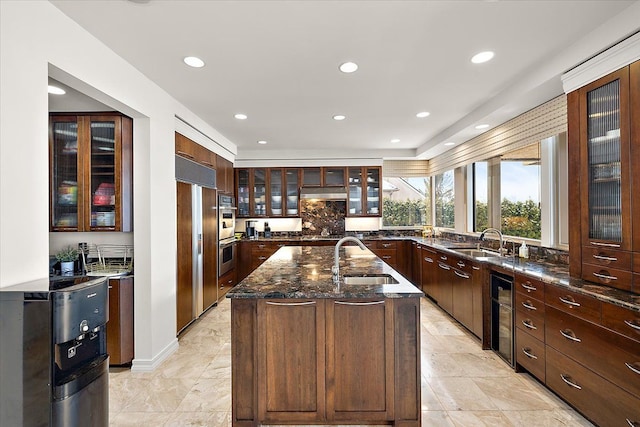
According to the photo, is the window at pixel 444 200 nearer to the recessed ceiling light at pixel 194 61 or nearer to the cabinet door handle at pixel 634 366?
the cabinet door handle at pixel 634 366

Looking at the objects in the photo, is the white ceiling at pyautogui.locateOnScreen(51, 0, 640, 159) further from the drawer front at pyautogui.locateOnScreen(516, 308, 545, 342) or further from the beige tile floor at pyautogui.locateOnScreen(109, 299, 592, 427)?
the beige tile floor at pyautogui.locateOnScreen(109, 299, 592, 427)

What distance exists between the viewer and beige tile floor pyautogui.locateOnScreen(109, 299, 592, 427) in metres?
2.14

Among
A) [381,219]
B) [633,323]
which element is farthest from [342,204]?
[633,323]

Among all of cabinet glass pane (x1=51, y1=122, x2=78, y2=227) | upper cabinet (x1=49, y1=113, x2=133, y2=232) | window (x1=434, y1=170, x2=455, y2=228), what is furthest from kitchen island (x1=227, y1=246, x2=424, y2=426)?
window (x1=434, y1=170, x2=455, y2=228)

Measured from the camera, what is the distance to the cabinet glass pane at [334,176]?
6336mm

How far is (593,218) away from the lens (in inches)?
87.6

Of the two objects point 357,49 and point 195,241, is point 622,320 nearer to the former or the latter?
point 357,49

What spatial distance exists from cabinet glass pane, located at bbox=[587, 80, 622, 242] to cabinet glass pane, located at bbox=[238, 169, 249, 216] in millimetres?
5266

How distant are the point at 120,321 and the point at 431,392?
2.70m

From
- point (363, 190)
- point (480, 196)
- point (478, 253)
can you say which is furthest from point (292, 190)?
point (478, 253)

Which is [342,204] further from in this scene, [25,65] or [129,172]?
[25,65]

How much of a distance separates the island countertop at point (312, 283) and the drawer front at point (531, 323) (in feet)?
3.64

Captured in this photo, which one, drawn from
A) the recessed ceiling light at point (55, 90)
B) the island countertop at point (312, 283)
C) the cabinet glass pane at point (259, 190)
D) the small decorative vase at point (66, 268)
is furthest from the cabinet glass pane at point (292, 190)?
the recessed ceiling light at point (55, 90)

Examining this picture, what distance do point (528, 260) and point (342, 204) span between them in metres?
3.69
